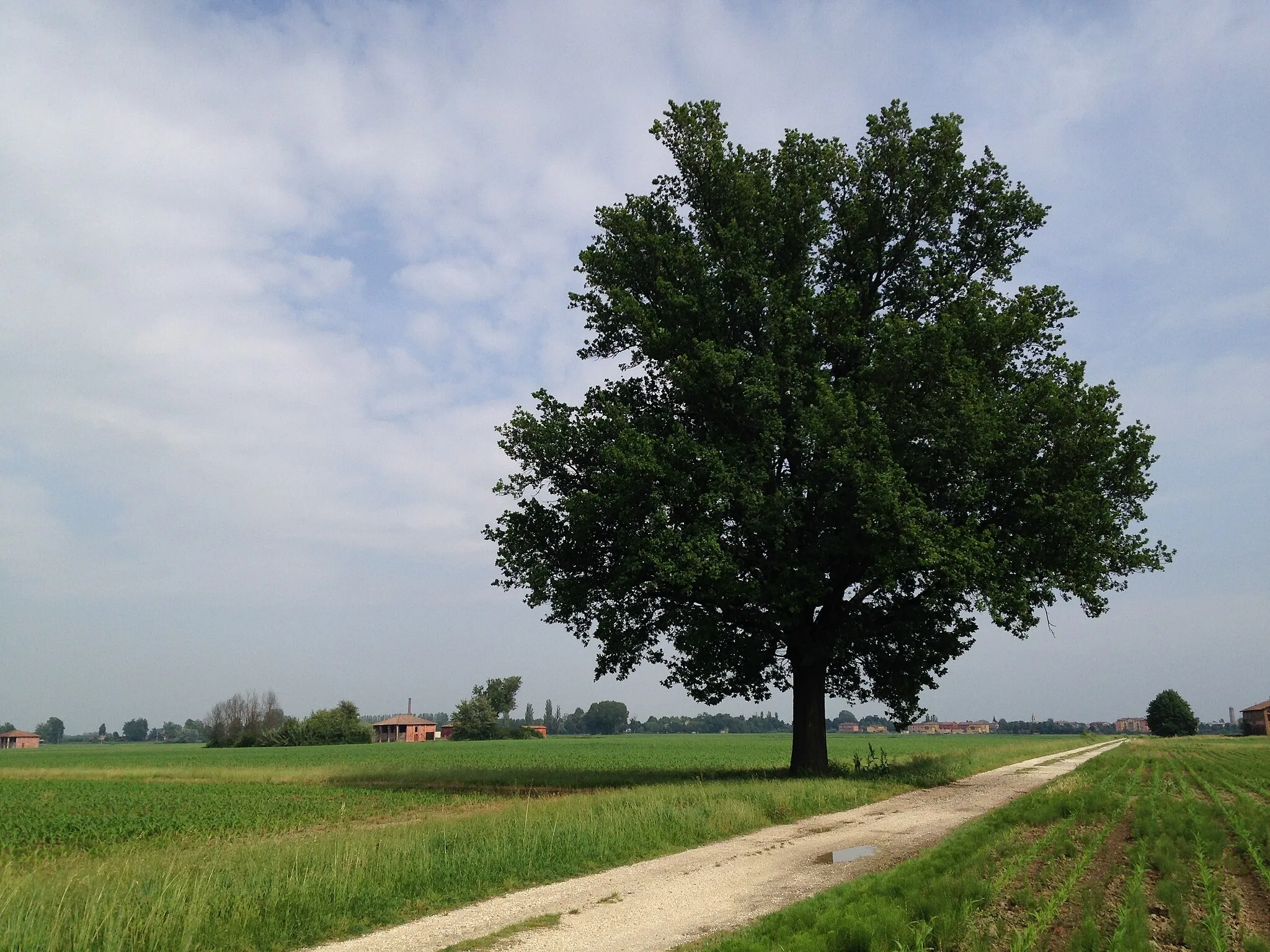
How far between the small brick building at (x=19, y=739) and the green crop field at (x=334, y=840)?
179479 mm

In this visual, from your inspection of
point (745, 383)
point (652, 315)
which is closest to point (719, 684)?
point (745, 383)

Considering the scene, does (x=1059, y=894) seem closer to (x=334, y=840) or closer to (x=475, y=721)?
(x=334, y=840)

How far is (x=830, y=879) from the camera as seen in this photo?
1066 centimetres

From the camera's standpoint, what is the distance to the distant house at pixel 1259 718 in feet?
396

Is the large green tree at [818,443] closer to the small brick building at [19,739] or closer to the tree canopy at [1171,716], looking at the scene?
the tree canopy at [1171,716]

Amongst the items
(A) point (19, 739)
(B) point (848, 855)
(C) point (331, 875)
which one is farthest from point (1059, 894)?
(A) point (19, 739)

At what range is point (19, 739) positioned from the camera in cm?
17600

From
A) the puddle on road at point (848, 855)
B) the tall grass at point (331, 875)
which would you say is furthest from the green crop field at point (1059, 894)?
the tall grass at point (331, 875)

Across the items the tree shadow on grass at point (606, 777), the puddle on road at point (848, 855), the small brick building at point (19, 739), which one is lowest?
the small brick building at point (19, 739)

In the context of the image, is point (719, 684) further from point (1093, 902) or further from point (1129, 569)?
point (1093, 902)

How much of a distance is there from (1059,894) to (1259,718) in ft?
497

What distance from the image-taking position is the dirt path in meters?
8.38

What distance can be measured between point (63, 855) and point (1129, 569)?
28657 mm

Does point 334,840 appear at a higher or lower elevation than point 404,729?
higher
